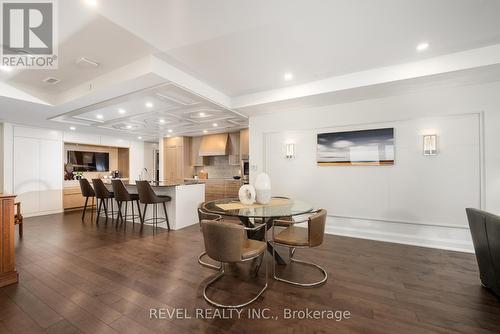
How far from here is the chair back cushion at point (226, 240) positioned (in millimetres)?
1801

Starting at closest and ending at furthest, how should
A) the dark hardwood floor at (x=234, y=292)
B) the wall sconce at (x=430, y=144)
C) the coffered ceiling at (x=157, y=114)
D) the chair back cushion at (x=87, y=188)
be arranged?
the dark hardwood floor at (x=234, y=292), the wall sconce at (x=430, y=144), the coffered ceiling at (x=157, y=114), the chair back cushion at (x=87, y=188)

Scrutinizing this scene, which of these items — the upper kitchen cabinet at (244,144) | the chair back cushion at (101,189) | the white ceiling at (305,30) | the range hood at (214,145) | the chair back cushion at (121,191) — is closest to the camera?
the white ceiling at (305,30)

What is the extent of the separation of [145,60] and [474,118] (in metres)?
4.79

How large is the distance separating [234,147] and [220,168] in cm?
111

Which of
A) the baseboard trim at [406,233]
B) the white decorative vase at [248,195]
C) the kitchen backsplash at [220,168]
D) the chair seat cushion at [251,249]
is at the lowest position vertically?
the baseboard trim at [406,233]

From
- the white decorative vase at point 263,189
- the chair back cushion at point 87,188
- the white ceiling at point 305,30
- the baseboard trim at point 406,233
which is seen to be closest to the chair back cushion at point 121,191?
the chair back cushion at point 87,188

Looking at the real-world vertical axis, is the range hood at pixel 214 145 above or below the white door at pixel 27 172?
above

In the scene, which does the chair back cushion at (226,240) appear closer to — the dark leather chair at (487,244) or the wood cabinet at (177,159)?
the dark leather chair at (487,244)

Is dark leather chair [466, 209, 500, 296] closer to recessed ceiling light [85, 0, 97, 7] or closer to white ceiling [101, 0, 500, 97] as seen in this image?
white ceiling [101, 0, 500, 97]

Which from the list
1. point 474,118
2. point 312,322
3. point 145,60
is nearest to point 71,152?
point 145,60

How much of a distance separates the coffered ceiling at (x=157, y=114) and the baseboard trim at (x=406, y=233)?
3.23m

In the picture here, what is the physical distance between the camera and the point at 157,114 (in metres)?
4.77

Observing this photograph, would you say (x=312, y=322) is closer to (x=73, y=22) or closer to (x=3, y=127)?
(x=73, y=22)

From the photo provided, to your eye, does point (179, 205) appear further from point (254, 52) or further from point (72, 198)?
point (72, 198)
